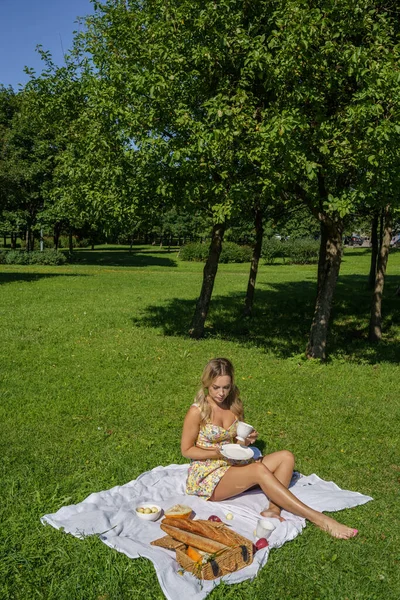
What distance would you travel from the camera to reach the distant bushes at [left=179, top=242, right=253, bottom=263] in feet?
136

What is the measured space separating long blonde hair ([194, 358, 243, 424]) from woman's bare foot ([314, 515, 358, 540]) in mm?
1238

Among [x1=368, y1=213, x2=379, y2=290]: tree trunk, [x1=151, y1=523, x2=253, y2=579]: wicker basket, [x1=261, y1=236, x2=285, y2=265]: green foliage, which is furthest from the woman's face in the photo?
[x1=261, y1=236, x2=285, y2=265]: green foliage

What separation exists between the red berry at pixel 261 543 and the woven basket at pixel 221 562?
18 centimetres

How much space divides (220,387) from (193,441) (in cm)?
62

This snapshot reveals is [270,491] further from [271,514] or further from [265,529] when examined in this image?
[265,529]

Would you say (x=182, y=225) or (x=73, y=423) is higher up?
(x=182, y=225)

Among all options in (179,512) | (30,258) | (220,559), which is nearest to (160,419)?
(179,512)

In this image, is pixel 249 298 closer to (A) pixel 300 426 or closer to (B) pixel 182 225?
(A) pixel 300 426

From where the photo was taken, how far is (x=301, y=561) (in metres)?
4.41

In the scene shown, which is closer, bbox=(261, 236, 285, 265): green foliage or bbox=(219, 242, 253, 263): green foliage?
bbox=(261, 236, 285, 265): green foliage

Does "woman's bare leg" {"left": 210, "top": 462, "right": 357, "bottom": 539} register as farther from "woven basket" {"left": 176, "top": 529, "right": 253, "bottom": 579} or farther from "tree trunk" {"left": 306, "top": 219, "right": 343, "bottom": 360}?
"tree trunk" {"left": 306, "top": 219, "right": 343, "bottom": 360}

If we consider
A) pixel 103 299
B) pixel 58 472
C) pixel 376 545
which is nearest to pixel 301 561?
pixel 376 545

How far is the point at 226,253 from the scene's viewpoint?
41.4m

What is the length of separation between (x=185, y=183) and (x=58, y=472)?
6.39 meters
